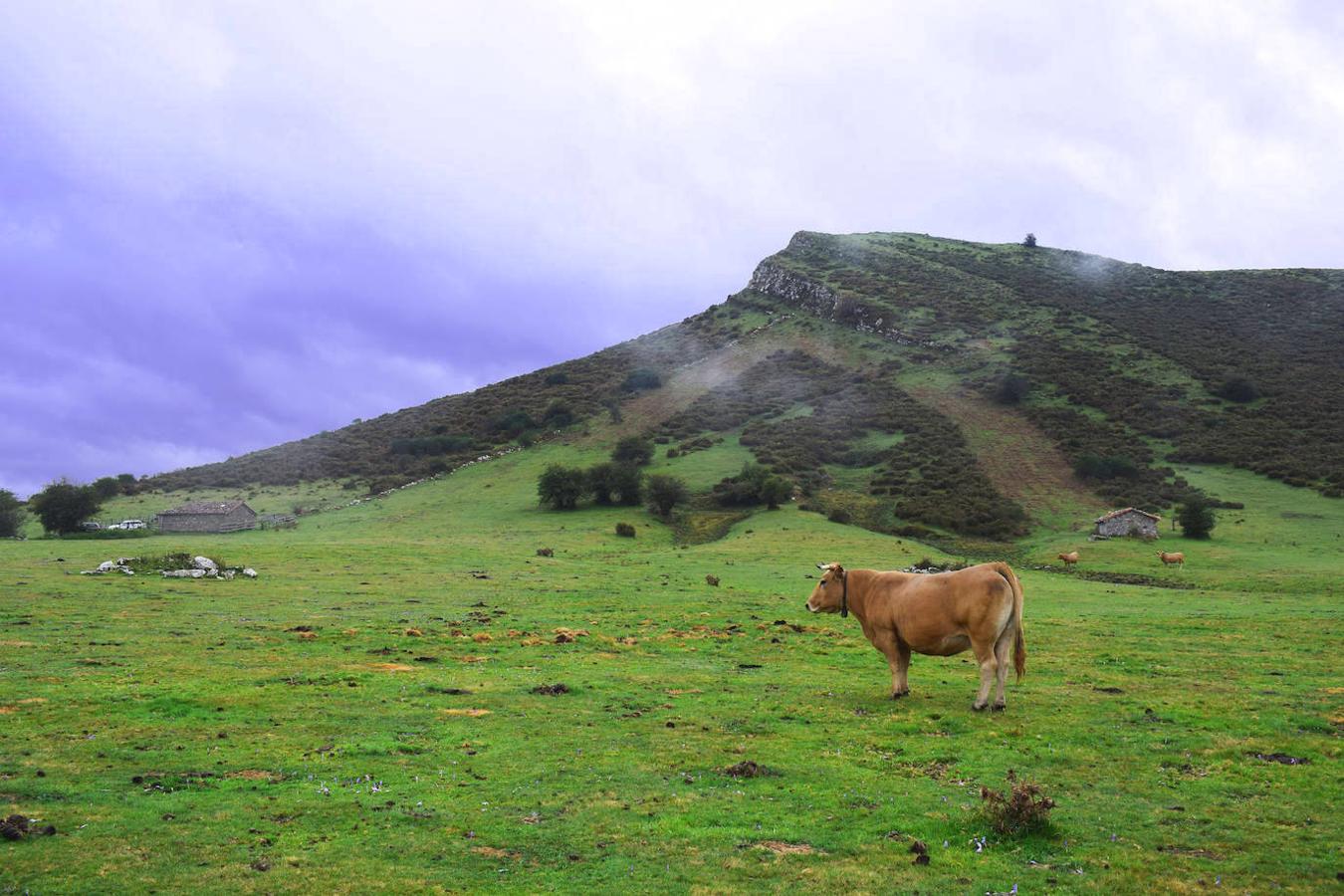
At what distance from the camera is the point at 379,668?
20.2 meters

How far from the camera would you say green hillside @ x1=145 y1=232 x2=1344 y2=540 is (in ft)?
250

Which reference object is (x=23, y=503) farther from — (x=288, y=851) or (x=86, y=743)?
(x=288, y=851)

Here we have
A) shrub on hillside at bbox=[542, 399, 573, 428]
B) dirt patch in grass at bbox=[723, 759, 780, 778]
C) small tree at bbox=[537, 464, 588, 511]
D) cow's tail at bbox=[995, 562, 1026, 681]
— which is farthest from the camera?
shrub on hillside at bbox=[542, 399, 573, 428]

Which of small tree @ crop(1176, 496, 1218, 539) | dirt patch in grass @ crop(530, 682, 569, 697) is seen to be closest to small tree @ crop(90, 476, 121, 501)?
dirt patch in grass @ crop(530, 682, 569, 697)

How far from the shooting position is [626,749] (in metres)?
14.0

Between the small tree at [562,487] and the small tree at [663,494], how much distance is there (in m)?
6.08

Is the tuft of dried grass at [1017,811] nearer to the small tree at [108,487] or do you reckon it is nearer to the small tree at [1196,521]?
the small tree at [1196,521]

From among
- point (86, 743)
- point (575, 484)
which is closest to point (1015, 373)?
point (575, 484)

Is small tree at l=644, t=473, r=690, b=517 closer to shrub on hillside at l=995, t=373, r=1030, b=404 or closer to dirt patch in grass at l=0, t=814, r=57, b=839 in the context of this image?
shrub on hillside at l=995, t=373, r=1030, b=404

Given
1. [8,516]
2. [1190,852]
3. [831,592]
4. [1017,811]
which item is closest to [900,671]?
[831,592]

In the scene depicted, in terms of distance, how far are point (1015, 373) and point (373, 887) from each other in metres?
103

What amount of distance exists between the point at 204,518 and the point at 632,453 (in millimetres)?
37905

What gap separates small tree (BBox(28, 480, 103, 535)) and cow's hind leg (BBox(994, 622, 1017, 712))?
71.7m

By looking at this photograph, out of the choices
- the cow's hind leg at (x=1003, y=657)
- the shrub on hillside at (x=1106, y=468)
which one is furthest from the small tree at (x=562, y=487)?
the cow's hind leg at (x=1003, y=657)
